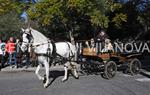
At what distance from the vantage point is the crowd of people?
21703mm

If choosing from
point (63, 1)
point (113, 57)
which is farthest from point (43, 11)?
point (113, 57)

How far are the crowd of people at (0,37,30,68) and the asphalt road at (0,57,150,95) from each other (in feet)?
16.3

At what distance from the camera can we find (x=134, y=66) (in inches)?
671

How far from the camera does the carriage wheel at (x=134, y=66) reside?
1680 cm

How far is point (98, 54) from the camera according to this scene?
639 inches

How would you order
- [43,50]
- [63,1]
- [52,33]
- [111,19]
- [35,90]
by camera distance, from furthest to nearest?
[52,33] < [111,19] < [63,1] < [43,50] < [35,90]

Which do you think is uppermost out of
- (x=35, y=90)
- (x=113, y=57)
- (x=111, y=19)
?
(x=111, y=19)

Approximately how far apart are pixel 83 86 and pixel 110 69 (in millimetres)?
2101

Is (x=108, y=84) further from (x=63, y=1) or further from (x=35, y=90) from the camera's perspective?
(x=63, y=1)

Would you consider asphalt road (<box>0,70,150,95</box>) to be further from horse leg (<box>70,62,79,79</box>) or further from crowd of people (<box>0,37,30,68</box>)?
crowd of people (<box>0,37,30,68</box>)

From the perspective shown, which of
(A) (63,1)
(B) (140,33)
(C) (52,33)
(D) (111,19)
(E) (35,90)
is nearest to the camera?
(E) (35,90)

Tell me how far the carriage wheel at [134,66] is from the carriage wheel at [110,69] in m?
1.03

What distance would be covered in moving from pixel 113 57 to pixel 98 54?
71 cm

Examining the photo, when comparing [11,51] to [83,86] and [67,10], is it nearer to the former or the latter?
[67,10]
